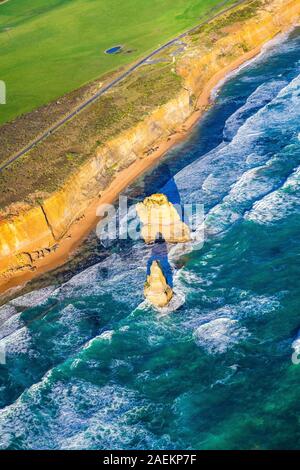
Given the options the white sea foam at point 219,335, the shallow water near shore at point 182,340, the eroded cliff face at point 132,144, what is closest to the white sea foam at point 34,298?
the shallow water near shore at point 182,340

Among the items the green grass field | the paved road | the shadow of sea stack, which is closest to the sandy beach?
the shadow of sea stack

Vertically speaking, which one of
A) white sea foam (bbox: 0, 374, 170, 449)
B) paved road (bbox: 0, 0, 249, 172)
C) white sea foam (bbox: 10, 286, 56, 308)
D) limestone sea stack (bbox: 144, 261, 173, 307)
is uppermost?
paved road (bbox: 0, 0, 249, 172)

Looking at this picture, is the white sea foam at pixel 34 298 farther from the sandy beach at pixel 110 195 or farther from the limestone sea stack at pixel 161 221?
the limestone sea stack at pixel 161 221

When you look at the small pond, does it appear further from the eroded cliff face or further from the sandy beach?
the sandy beach

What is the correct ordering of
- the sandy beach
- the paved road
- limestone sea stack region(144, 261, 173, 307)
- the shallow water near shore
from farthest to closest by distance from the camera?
the paved road < the sandy beach < limestone sea stack region(144, 261, 173, 307) < the shallow water near shore

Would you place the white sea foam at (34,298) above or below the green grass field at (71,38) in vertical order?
below

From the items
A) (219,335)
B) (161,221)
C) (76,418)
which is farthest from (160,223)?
(76,418)
